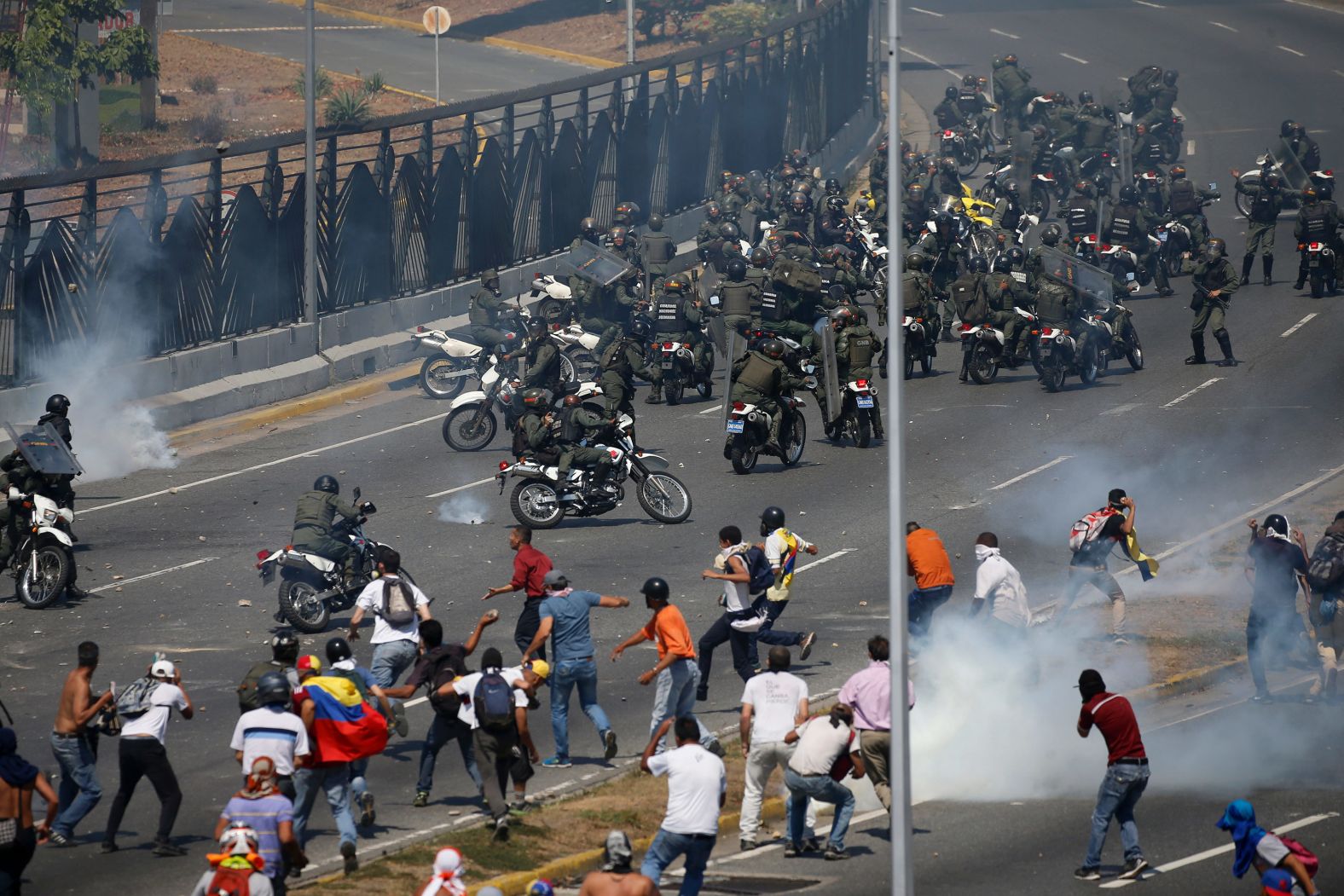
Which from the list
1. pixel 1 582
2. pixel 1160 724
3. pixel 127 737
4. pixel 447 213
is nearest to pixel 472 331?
pixel 447 213

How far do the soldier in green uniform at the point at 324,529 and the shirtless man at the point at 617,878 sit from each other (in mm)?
8897

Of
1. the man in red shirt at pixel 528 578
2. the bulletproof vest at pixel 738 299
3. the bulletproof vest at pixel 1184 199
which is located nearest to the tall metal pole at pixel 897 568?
the man in red shirt at pixel 528 578

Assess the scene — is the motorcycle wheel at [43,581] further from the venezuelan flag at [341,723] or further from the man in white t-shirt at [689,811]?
the man in white t-shirt at [689,811]

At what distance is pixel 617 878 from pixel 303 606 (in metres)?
8.95

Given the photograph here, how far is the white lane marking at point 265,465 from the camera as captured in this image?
24031mm

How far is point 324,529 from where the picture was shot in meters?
18.6

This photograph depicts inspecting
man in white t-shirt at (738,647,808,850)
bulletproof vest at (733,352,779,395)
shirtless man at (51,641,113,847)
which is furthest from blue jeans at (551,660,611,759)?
bulletproof vest at (733,352,779,395)

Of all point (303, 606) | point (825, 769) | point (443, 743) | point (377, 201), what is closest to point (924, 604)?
point (825, 769)

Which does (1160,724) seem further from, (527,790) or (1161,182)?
(1161,182)

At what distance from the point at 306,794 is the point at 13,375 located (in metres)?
15.5

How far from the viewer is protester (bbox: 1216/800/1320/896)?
35.2 ft

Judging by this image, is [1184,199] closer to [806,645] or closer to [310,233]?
[310,233]

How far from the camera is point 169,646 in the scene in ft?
60.0

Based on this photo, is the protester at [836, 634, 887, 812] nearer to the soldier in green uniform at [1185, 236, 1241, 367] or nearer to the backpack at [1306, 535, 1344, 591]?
the backpack at [1306, 535, 1344, 591]
